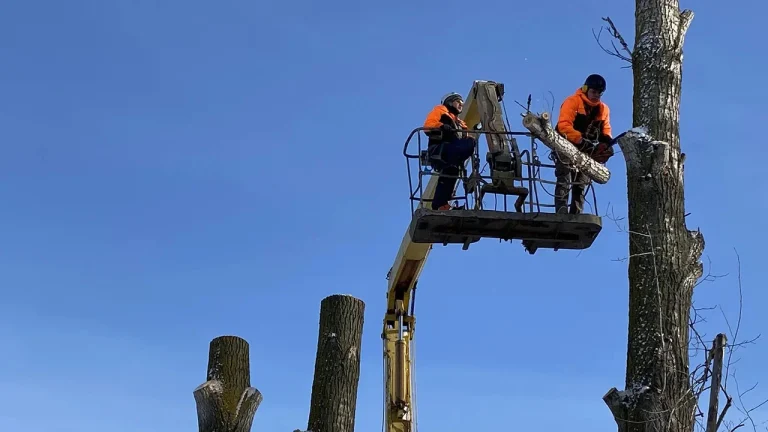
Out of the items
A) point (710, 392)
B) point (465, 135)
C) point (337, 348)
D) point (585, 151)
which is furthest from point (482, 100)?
point (710, 392)

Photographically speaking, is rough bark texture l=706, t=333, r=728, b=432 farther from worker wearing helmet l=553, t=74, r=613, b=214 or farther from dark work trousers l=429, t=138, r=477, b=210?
dark work trousers l=429, t=138, r=477, b=210

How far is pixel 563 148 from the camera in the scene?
28.7ft

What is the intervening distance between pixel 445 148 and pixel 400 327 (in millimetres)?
3394

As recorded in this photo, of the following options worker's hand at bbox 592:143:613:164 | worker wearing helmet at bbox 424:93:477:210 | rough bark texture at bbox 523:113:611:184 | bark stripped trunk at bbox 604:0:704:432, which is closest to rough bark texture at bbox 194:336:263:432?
bark stripped trunk at bbox 604:0:704:432

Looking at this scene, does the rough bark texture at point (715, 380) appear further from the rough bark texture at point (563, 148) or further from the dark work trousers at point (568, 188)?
the dark work trousers at point (568, 188)

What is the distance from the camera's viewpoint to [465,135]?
1021 centimetres

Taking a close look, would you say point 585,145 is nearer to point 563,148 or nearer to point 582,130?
point 582,130

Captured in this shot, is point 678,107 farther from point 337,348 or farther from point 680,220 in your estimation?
point 337,348

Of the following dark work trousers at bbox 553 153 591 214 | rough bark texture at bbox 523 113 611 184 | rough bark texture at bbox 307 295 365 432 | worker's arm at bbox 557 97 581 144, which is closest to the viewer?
rough bark texture at bbox 523 113 611 184

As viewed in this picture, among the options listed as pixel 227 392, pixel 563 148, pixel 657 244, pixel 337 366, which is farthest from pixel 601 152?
pixel 227 392

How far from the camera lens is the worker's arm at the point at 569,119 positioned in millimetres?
9492

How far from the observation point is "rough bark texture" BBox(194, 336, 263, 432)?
740cm

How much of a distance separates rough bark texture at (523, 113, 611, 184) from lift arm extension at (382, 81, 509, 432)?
2614 millimetres

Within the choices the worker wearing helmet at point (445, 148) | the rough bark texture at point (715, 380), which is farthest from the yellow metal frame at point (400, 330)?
the rough bark texture at point (715, 380)
